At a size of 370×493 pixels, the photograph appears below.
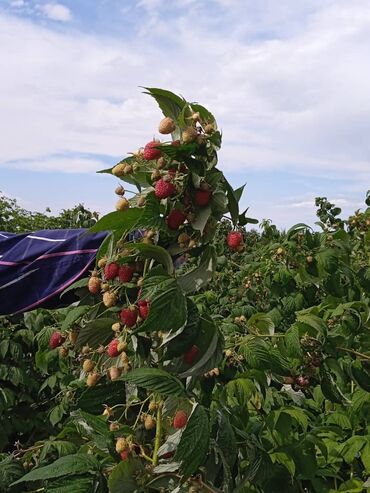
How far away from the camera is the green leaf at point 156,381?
116 centimetres

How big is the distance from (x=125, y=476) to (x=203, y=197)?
59 centimetres

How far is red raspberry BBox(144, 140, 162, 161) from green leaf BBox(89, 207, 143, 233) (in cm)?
12

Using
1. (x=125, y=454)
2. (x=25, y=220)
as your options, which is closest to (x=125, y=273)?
(x=125, y=454)

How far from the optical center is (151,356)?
1.35 m

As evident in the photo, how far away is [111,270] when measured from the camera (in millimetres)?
1330

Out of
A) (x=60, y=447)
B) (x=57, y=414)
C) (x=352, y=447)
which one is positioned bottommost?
(x=57, y=414)

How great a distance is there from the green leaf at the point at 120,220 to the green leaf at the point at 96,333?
210 millimetres

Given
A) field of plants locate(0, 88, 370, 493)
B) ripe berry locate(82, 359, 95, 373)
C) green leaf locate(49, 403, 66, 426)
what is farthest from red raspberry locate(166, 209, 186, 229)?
green leaf locate(49, 403, 66, 426)

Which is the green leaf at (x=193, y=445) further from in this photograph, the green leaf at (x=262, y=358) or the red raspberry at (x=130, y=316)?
the green leaf at (x=262, y=358)

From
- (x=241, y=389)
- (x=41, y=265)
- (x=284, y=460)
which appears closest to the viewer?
(x=284, y=460)

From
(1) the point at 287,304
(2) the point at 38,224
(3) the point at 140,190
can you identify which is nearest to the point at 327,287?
(1) the point at 287,304

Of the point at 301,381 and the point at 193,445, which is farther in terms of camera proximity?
the point at 301,381

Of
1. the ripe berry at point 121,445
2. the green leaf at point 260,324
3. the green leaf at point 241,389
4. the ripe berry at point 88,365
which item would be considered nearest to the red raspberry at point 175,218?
the ripe berry at point 88,365

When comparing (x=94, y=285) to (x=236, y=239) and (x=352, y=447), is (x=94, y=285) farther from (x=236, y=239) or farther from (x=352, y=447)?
(x=352, y=447)
